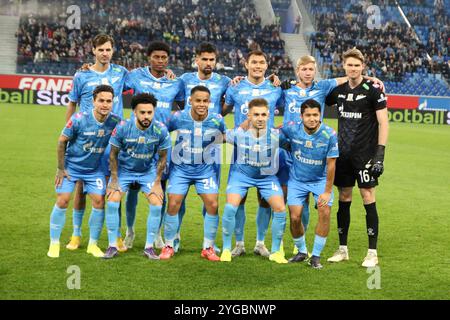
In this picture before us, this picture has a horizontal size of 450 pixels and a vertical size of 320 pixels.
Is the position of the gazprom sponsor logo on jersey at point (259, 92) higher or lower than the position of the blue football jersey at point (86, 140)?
higher

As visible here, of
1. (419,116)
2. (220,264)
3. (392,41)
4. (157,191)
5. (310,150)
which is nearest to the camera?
(220,264)

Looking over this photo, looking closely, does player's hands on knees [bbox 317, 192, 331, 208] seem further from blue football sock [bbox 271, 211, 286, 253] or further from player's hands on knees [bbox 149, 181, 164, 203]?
player's hands on knees [bbox 149, 181, 164, 203]

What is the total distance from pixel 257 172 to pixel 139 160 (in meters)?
1.24

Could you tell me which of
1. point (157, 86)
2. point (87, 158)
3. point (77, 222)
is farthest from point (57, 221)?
point (157, 86)

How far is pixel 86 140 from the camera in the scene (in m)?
6.98

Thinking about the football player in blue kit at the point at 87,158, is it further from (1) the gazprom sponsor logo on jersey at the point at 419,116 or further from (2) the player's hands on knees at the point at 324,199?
(1) the gazprom sponsor logo on jersey at the point at 419,116

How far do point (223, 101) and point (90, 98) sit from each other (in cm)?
149

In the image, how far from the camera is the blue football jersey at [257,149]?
7.09 metres

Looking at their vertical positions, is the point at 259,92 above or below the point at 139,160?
above

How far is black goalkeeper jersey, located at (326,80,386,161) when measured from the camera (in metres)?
7.04

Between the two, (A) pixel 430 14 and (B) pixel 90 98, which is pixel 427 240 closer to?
(B) pixel 90 98

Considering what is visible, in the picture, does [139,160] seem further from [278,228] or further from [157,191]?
[278,228]

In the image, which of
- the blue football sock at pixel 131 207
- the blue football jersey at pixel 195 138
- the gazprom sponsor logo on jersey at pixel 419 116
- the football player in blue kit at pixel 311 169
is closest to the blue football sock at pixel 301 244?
the football player in blue kit at pixel 311 169

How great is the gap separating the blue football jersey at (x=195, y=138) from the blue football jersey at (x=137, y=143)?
0.28 meters
